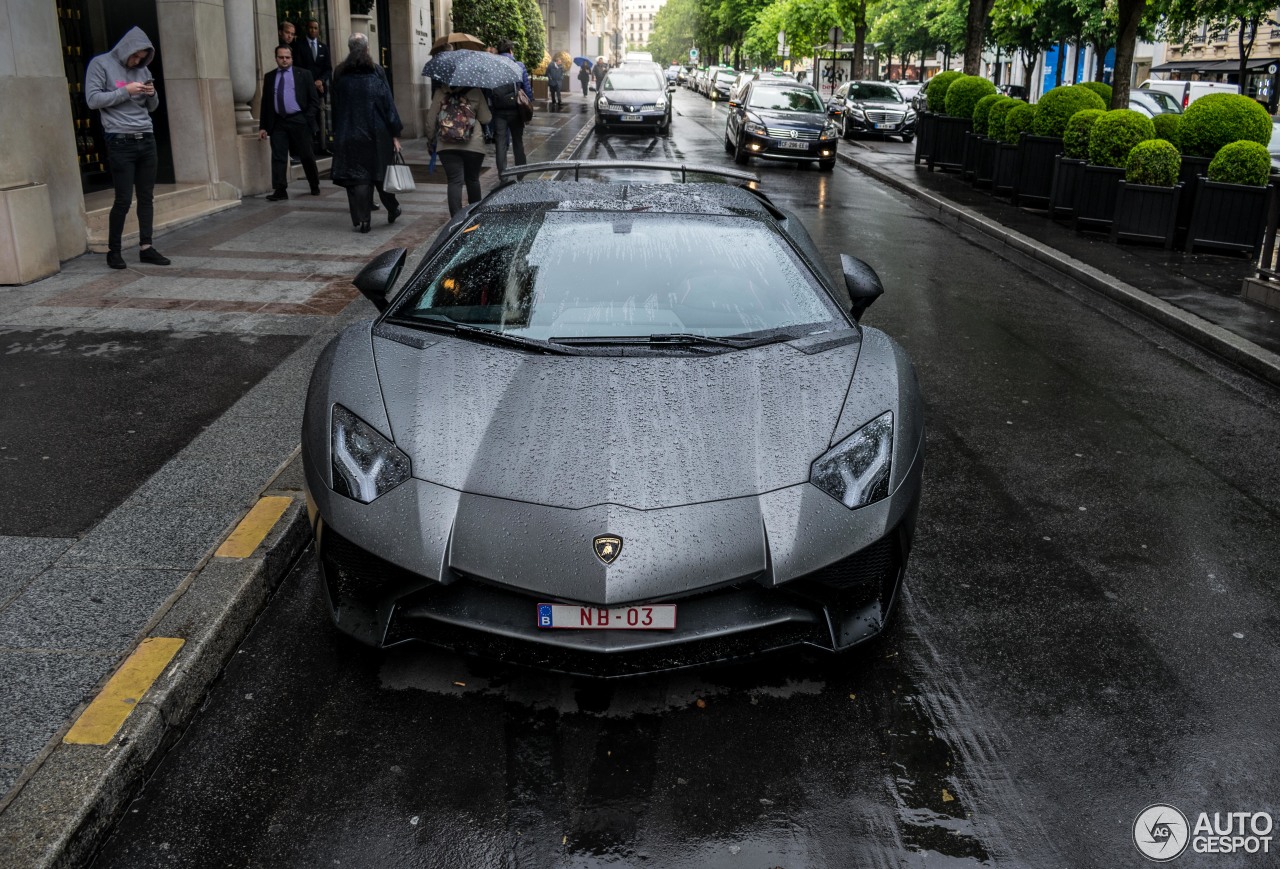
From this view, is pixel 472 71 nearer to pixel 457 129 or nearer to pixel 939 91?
pixel 457 129

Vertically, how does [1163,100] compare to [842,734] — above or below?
above

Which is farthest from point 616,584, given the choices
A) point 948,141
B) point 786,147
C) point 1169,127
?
point 786,147

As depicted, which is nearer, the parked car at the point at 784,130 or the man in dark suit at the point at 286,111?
the man in dark suit at the point at 286,111

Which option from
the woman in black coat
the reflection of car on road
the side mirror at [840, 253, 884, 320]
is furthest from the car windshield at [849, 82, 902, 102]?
the reflection of car on road

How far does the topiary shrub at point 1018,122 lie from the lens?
16141mm

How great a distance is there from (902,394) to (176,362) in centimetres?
476

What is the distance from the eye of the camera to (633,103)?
92.8 feet

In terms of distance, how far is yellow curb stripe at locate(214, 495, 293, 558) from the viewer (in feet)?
13.5

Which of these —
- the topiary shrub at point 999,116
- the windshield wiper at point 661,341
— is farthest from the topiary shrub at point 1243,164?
the windshield wiper at point 661,341

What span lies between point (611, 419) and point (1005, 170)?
14.9 m

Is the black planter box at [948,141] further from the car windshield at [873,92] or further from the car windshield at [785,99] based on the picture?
the car windshield at [873,92]

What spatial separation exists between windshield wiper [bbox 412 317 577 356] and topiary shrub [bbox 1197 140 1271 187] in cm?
1022

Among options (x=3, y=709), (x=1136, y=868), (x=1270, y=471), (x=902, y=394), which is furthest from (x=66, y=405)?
(x=1270, y=471)

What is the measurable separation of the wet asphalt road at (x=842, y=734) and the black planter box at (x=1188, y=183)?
8425 mm
